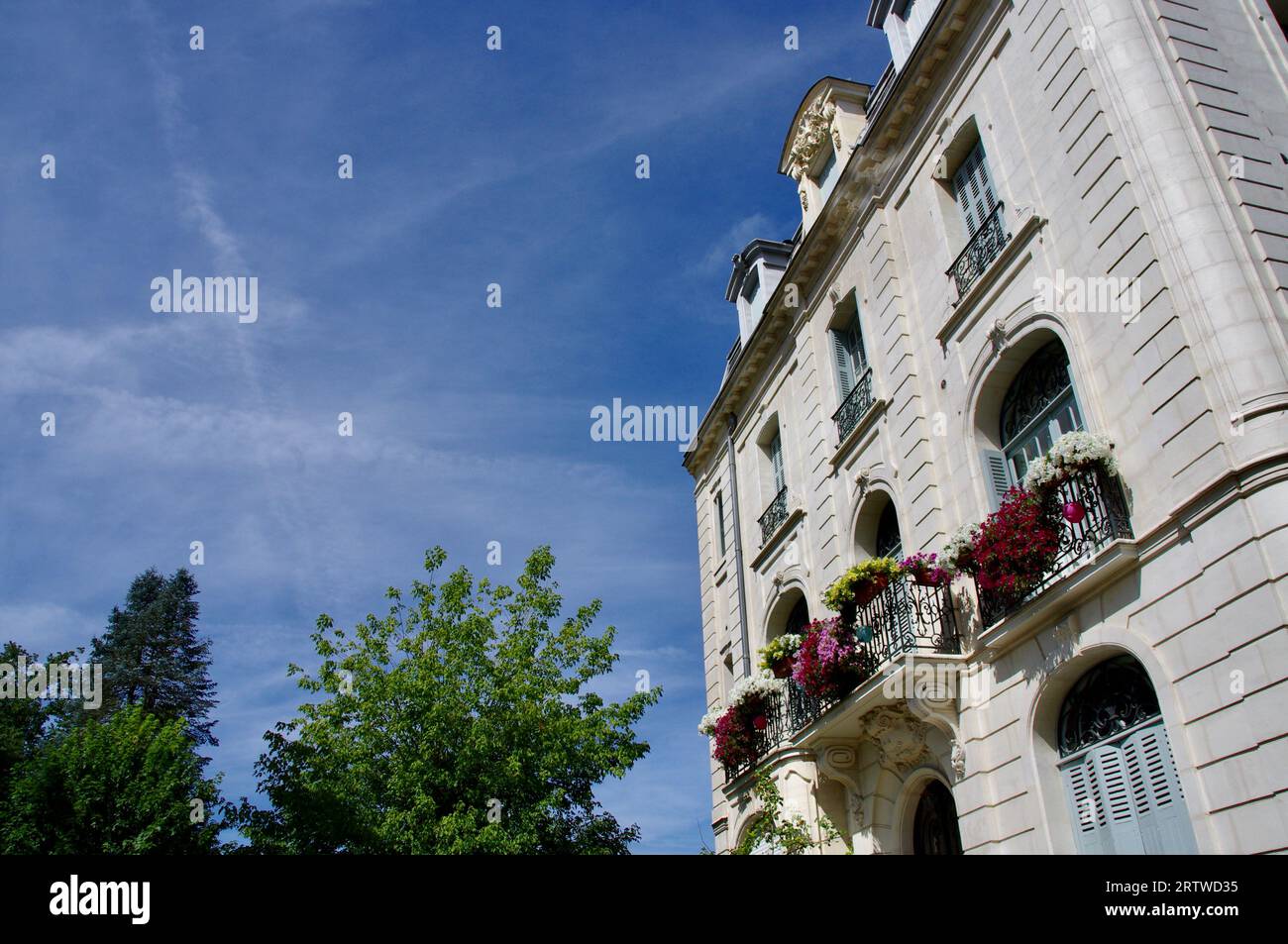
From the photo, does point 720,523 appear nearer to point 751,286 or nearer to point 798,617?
point 798,617

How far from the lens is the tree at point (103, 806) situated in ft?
56.5

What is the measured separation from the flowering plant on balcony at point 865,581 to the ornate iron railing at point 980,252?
4057 mm

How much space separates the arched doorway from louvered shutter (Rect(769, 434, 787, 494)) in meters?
7.53

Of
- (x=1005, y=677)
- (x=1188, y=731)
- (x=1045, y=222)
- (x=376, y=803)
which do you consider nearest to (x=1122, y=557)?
(x=1188, y=731)

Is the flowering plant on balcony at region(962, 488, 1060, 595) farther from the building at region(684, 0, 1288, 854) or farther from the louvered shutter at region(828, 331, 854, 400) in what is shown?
the louvered shutter at region(828, 331, 854, 400)

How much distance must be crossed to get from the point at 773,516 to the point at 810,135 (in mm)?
8012

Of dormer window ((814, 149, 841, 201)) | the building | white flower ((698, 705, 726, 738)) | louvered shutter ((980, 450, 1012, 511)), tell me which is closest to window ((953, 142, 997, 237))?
the building

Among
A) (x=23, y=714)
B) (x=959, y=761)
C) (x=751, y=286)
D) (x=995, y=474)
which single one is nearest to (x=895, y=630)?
(x=959, y=761)

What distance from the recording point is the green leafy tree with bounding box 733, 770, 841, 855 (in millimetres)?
13391

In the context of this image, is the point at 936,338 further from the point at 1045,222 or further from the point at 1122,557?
the point at 1122,557

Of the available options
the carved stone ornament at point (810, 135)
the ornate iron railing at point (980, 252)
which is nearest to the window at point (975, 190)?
the ornate iron railing at point (980, 252)

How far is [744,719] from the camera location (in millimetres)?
16656

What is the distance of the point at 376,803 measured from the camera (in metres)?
16.2
